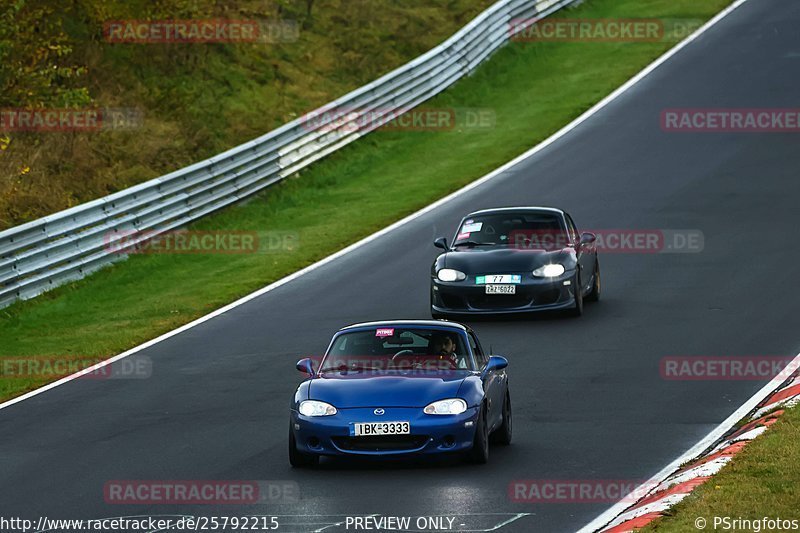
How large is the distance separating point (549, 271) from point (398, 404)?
25.8ft

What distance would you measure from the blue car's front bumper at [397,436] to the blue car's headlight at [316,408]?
0.19 feet

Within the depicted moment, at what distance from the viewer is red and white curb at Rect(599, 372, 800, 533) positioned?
9259mm

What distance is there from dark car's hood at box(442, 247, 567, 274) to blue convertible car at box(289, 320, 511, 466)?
650cm

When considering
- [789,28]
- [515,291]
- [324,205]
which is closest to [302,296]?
[515,291]

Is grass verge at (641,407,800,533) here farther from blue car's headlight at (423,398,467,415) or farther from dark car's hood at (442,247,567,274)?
dark car's hood at (442,247,567,274)

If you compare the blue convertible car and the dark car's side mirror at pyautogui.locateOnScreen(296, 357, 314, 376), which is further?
the dark car's side mirror at pyautogui.locateOnScreen(296, 357, 314, 376)

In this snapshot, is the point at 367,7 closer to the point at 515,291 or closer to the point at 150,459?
the point at 515,291

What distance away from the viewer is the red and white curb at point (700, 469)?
9259 millimetres

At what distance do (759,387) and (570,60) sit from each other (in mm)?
26249

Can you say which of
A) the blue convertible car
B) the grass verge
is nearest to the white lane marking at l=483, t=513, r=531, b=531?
the grass verge

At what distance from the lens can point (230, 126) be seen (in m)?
33.0

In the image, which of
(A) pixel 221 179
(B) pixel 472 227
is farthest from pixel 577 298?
(A) pixel 221 179

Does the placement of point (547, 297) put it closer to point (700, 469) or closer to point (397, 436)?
point (397, 436)

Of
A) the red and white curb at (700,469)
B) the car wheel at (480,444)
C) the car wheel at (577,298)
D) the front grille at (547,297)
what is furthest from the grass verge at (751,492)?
the car wheel at (577,298)
